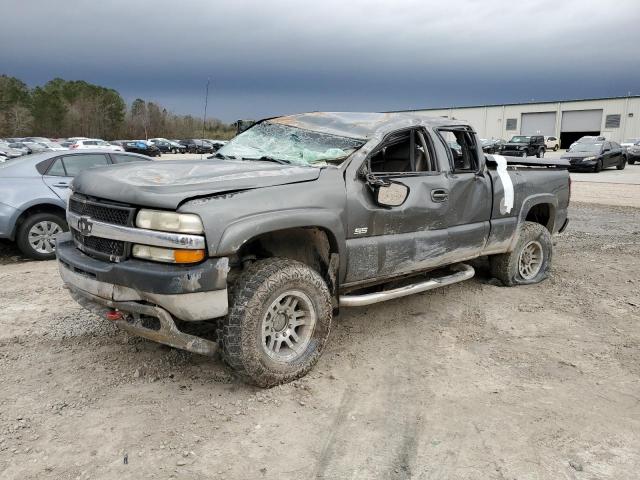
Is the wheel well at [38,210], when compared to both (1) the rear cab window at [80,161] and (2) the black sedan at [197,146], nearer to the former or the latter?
(1) the rear cab window at [80,161]

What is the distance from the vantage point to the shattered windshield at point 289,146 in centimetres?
430

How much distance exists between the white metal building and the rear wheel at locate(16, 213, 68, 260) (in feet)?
182

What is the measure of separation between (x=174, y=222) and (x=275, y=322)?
3.35 ft

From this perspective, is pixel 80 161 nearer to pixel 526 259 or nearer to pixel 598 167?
pixel 526 259

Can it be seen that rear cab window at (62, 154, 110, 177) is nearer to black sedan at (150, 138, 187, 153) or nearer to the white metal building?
black sedan at (150, 138, 187, 153)

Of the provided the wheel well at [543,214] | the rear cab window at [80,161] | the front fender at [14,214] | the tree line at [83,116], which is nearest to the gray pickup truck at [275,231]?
the wheel well at [543,214]

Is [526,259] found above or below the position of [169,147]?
below

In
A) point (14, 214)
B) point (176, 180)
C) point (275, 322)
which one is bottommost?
point (275, 322)

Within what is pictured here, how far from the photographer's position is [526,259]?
635 centimetres

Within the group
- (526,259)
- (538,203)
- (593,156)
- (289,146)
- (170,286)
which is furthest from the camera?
(593,156)

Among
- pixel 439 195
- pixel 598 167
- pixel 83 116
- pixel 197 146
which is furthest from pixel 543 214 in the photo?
pixel 83 116

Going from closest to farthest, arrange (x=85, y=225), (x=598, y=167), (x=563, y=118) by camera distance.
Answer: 1. (x=85, y=225)
2. (x=598, y=167)
3. (x=563, y=118)

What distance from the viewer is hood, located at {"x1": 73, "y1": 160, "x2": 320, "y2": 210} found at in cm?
328

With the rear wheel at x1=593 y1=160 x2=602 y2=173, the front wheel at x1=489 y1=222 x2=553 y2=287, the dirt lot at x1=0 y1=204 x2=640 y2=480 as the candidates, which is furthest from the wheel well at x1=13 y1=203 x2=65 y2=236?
the rear wheel at x1=593 y1=160 x2=602 y2=173
